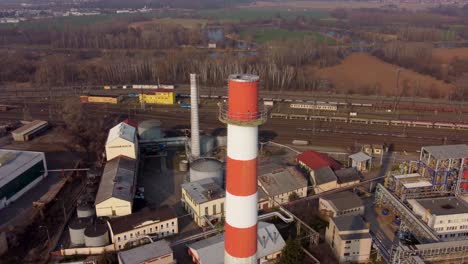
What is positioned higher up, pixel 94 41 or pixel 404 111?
pixel 94 41

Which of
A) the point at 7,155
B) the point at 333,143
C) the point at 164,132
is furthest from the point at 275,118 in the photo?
the point at 7,155

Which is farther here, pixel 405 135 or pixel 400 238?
pixel 405 135

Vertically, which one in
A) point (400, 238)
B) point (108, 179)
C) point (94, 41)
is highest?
point (94, 41)

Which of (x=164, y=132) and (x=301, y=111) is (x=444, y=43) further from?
(x=164, y=132)

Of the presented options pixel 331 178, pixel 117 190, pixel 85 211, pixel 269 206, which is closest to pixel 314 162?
pixel 331 178

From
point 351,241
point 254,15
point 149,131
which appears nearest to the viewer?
point 351,241

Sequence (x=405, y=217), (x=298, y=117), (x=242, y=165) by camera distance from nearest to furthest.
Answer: (x=242, y=165)
(x=405, y=217)
(x=298, y=117)

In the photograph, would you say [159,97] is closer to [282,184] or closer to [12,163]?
[12,163]
